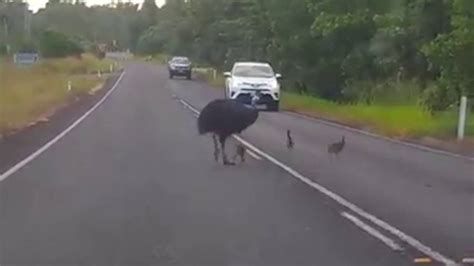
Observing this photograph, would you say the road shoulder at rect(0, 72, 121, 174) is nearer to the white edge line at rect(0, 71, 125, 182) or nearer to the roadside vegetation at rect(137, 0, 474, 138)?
the white edge line at rect(0, 71, 125, 182)

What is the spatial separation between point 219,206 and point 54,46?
81.4 m

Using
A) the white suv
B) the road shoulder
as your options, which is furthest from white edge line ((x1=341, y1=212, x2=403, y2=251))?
the white suv

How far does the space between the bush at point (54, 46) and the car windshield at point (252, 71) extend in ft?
157

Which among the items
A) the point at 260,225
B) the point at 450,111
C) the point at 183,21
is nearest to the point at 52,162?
the point at 260,225

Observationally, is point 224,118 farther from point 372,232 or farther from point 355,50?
point 355,50

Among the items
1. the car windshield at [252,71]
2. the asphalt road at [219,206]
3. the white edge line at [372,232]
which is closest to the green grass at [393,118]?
the car windshield at [252,71]

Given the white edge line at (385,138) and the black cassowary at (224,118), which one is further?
the white edge line at (385,138)

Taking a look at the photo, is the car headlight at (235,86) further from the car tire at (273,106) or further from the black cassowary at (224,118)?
the black cassowary at (224,118)

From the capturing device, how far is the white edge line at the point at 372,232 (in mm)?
9984

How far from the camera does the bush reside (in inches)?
3494

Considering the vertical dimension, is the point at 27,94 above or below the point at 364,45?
below

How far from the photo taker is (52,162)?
1802 cm

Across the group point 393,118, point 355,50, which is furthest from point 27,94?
point 393,118

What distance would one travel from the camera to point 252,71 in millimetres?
40875
